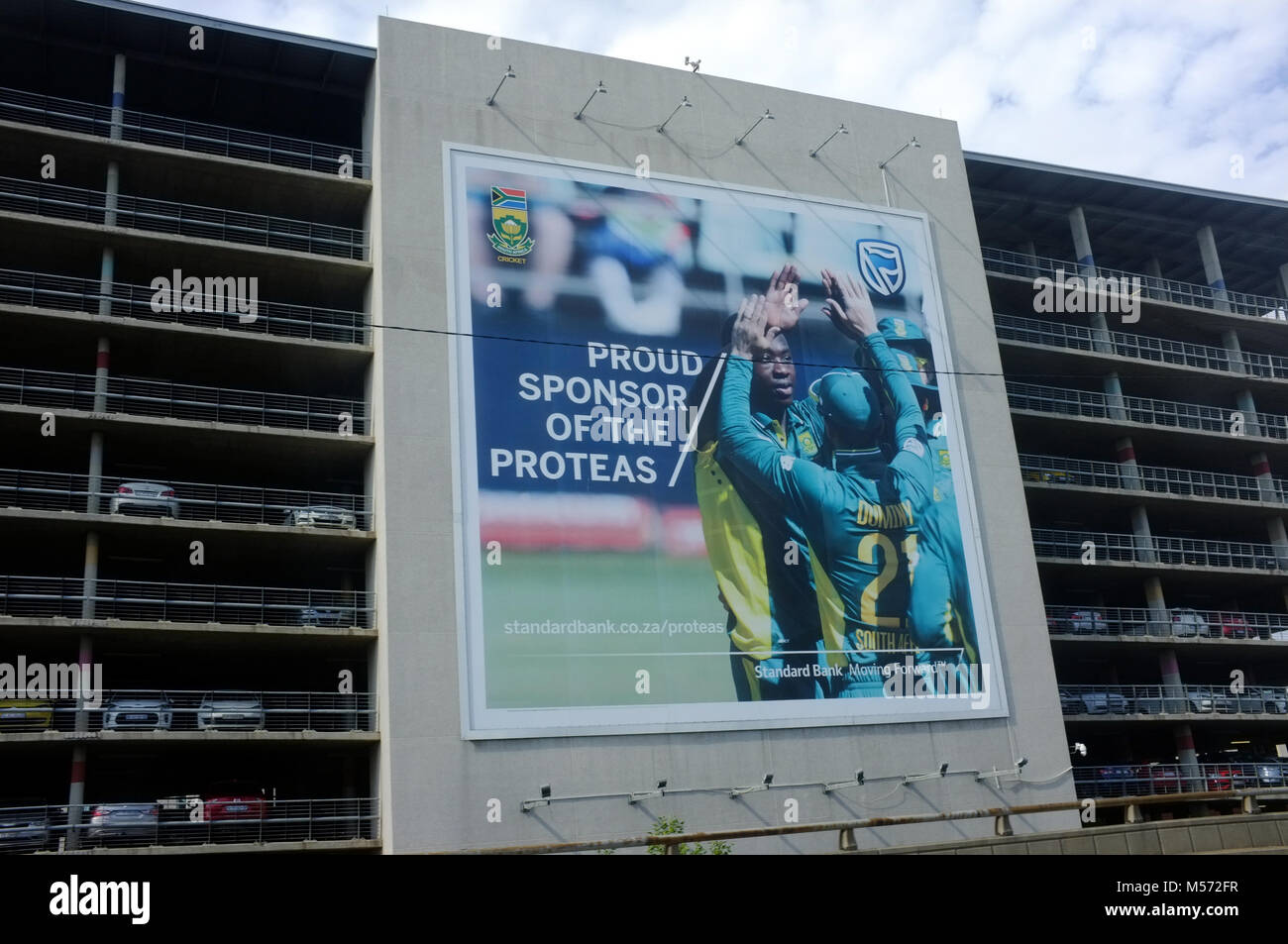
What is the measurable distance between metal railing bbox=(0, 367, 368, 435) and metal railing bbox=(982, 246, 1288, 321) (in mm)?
23787

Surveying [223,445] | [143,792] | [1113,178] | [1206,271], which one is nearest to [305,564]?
[223,445]

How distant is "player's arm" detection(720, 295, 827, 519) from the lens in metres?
34.5

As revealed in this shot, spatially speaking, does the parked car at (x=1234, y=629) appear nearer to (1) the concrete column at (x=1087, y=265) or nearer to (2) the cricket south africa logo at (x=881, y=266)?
(1) the concrete column at (x=1087, y=265)

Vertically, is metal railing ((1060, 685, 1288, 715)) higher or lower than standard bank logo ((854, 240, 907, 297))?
lower

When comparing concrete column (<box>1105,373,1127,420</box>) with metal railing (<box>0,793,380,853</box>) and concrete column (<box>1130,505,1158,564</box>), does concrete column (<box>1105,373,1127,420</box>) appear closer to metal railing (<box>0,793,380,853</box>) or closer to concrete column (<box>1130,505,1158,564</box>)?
concrete column (<box>1130,505,1158,564</box>)

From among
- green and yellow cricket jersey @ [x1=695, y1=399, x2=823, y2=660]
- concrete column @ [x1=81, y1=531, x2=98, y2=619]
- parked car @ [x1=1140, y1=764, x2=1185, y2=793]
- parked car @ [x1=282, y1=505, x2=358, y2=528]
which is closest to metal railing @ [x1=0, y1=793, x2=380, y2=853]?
concrete column @ [x1=81, y1=531, x2=98, y2=619]

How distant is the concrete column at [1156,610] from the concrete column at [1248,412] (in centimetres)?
880

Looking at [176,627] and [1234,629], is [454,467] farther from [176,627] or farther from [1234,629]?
[1234,629]

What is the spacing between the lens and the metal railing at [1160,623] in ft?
130

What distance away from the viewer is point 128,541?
103 ft

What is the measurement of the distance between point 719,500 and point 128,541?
50.2 feet

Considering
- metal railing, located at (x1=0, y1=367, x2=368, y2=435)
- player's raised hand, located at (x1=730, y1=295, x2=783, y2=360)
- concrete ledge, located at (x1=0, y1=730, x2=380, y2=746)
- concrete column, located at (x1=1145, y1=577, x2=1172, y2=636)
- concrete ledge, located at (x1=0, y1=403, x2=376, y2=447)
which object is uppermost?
player's raised hand, located at (x1=730, y1=295, x2=783, y2=360)

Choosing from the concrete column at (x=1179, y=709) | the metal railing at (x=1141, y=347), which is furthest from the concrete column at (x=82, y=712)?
A: the concrete column at (x=1179, y=709)

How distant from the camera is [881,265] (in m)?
38.9
